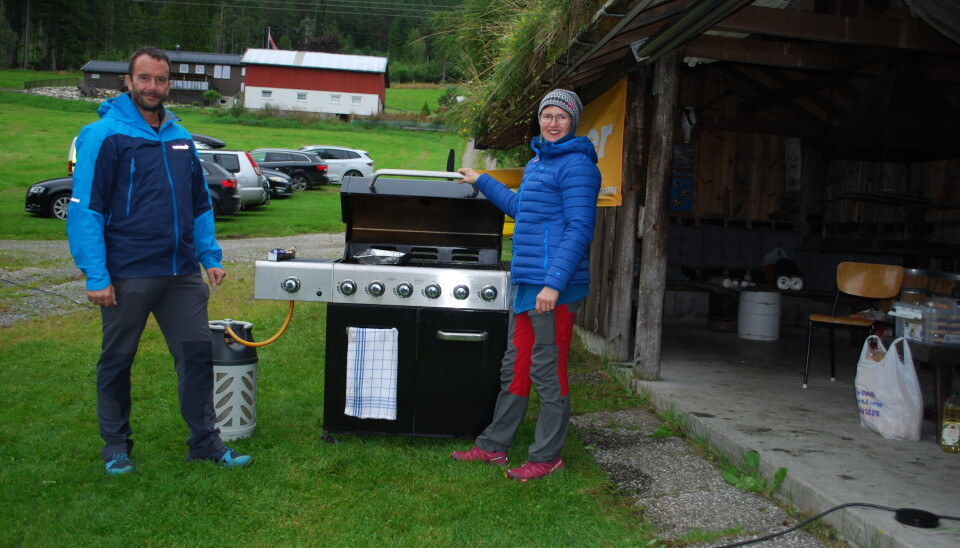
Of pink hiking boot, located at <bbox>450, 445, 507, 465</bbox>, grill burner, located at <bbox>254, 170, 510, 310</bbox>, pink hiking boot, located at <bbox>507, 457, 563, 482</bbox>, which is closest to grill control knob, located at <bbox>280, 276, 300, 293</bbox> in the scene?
grill burner, located at <bbox>254, 170, 510, 310</bbox>

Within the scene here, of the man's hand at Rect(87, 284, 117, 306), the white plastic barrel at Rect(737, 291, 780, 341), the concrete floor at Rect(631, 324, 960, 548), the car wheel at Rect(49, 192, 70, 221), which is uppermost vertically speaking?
the car wheel at Rect(49, 192, 70, 221)

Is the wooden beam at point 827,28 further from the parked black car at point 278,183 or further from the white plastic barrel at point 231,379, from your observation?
the parked black car at point 278,183

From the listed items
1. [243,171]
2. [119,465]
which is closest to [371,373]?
[119,465]

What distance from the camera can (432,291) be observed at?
3.95m

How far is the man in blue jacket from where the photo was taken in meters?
3.37

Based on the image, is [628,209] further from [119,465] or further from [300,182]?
[300,182]

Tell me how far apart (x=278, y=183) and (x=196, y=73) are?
4644cm

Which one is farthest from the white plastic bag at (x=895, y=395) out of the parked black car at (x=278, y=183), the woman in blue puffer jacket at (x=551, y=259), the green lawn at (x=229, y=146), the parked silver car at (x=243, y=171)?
the parked black car at (x=278, y=183)

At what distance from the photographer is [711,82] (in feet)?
31.6

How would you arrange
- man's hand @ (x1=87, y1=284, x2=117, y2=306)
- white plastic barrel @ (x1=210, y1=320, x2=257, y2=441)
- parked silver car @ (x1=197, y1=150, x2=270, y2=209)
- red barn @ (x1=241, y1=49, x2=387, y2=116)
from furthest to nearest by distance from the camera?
1. red barn @ (x1=241, y1=49, x2=387, y2=116)
2. parked silver car @ (x1=197, y1=150, x2=270, y2=209)
3. white plastic barrel @ (x1=210, y1=320, x2=257, y2=441)
4. man's hand @ (x1=87, y1=284, x2=117, y2=306)

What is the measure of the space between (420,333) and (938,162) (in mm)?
6864

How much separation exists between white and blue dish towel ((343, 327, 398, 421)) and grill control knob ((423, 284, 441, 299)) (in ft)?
0.94

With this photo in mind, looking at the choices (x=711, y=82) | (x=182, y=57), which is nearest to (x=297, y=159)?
(x=711, y=82)

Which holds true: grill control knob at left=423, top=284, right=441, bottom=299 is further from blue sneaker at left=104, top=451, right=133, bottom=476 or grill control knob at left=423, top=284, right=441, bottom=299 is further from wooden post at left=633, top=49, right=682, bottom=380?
wooden post at left=633, top=49, right=682, bottom=380
